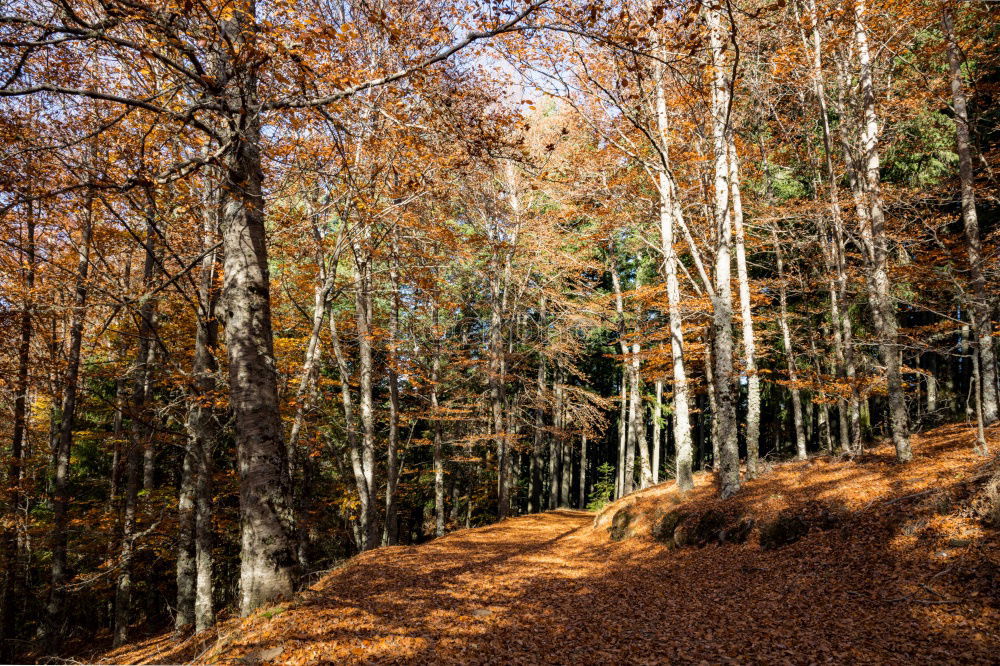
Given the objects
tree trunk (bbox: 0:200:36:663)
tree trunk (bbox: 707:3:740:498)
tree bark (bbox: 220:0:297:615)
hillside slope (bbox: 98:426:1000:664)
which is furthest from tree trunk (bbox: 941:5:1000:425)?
tree trunk (bbox: 0:200:36:663)

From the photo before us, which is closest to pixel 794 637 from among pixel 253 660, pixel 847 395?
pixel 253 660

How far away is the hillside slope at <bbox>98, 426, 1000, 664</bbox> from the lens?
4574mm

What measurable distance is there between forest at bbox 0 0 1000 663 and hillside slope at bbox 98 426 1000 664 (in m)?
0.24

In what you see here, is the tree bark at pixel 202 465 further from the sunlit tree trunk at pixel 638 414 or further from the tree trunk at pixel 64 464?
the sunlit tree trunk at pixel 638 414

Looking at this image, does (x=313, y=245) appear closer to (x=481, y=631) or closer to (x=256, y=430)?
(x=256, y=430)

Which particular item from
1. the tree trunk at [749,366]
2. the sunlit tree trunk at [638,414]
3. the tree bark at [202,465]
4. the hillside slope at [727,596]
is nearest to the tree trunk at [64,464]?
the hillside slope at [727,596]

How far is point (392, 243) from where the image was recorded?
13.0 m

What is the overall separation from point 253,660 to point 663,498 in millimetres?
9817

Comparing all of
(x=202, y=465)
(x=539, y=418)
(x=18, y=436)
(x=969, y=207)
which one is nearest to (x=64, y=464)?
(x=18, y=436)

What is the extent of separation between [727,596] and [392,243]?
10758 mm

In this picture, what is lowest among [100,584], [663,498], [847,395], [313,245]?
[100,584]

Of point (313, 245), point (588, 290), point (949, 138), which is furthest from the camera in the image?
point (588, 290)

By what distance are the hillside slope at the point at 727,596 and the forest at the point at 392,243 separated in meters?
0.24

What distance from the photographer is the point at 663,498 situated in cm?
1171
